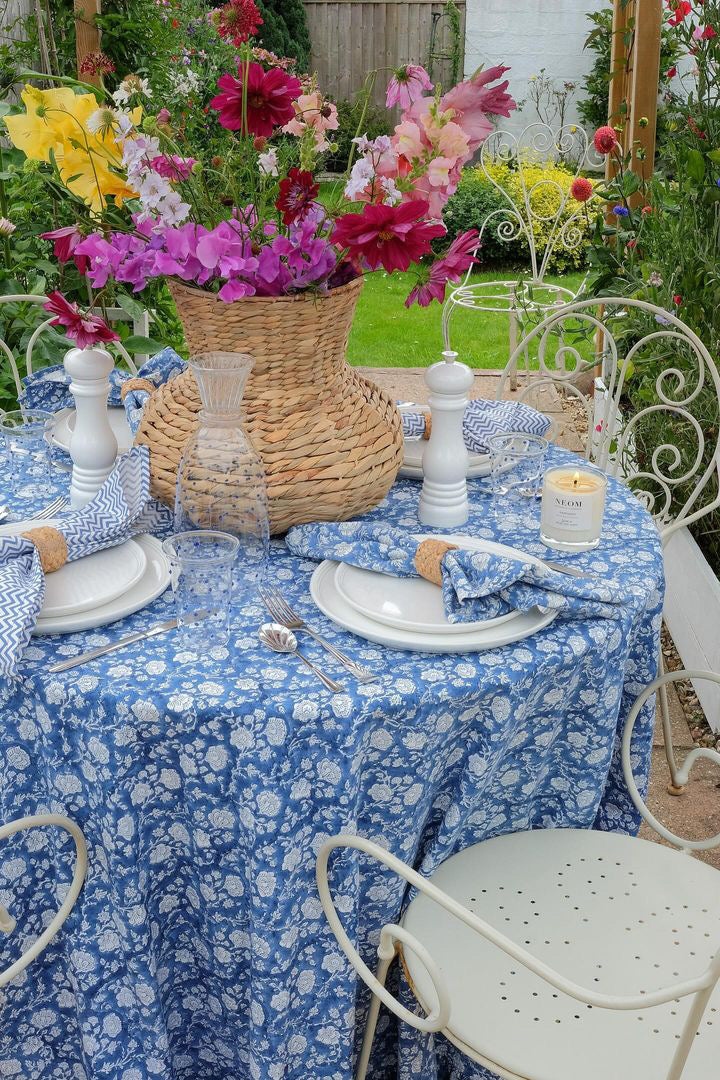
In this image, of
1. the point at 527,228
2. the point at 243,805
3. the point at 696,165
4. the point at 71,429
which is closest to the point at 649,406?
the point at 696,165

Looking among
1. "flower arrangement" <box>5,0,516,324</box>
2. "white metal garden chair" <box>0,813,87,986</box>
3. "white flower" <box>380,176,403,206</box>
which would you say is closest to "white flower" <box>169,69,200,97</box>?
"flower arrangement" <box>5,0,516,324</box>

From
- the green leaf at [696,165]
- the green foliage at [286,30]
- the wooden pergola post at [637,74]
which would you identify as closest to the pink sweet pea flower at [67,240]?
the green leaf at [696,165]

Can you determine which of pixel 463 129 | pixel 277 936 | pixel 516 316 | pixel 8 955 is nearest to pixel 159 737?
pixel 277 936

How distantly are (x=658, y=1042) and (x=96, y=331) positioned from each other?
1.18 meters

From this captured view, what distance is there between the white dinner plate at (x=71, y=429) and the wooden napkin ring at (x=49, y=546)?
0.48m

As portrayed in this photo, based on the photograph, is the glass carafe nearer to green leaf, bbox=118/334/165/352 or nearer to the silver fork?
the silver fork

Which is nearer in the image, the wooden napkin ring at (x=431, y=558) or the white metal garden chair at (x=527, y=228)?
the wooden napkin ring at (x=431, y=558)

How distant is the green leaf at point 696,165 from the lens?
10.6ft

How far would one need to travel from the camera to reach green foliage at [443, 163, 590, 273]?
8.12m

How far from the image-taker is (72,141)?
1.49 meters

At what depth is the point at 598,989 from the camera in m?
1.38

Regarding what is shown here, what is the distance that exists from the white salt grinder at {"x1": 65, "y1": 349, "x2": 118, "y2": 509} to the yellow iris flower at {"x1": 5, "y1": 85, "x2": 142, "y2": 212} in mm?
255

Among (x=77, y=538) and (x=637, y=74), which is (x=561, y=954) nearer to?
(x=77, y=538)

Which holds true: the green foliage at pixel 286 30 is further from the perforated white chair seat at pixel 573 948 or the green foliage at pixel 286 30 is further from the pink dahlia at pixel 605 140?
the perforated white chair seat at pixel 573 948
